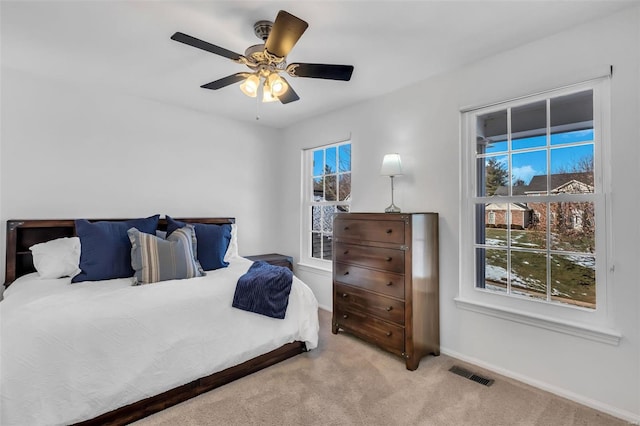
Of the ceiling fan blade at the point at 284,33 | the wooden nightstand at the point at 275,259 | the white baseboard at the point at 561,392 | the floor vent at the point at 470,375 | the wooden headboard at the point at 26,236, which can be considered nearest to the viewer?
the ceiling fan blade at the point at 284,33

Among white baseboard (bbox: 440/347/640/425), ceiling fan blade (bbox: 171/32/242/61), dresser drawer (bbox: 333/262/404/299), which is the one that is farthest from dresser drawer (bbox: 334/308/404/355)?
ceiling fan blade (bbox: 171/32/242/61)

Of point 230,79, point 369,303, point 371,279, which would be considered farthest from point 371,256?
point 230,79

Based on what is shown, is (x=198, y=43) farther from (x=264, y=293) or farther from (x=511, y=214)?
(x=511, y=214)

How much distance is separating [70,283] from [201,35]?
80.6 inches

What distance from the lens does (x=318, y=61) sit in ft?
7.97

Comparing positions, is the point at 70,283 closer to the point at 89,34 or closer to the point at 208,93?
the point at 89,34

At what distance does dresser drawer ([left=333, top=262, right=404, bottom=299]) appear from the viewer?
2.47 metres

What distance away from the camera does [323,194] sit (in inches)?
157

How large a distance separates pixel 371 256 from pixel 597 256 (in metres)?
1.53

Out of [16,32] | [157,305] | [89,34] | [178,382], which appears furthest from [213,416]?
[16,32]

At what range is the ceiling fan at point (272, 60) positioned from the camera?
5.32ft

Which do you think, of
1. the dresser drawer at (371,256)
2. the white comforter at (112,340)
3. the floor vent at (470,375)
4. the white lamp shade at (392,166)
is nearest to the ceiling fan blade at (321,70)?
the white lamp shade at (392,166)

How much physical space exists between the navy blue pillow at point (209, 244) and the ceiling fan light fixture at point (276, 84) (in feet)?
5.05

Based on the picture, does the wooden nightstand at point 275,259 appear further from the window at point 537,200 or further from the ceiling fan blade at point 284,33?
the ceiling fan blade at point 284,33
